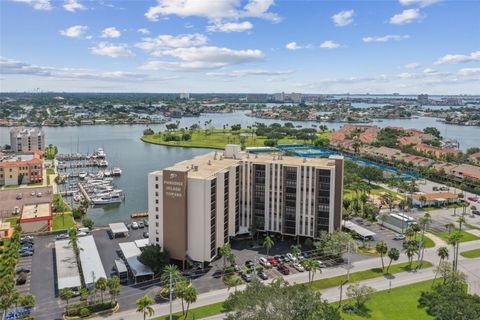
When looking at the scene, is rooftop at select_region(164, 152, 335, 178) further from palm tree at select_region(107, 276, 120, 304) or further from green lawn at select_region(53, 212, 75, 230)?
green lawn at select_region(53, 212, 75, 230)

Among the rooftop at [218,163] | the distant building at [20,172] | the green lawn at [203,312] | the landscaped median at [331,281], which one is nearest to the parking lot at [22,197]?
the distant building at [20,172]

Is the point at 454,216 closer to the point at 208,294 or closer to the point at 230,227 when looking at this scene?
the point at 230,227

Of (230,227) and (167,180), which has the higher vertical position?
(167,180)

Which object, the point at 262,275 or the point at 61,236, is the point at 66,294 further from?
the point at 61,236

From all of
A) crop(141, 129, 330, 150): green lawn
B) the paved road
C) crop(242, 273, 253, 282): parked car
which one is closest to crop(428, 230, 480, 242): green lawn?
the paved road

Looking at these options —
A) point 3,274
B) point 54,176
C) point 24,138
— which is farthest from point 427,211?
point 24,138

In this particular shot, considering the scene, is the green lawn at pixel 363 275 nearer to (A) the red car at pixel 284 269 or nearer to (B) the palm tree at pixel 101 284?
(A) the red car at pixel 284 269
